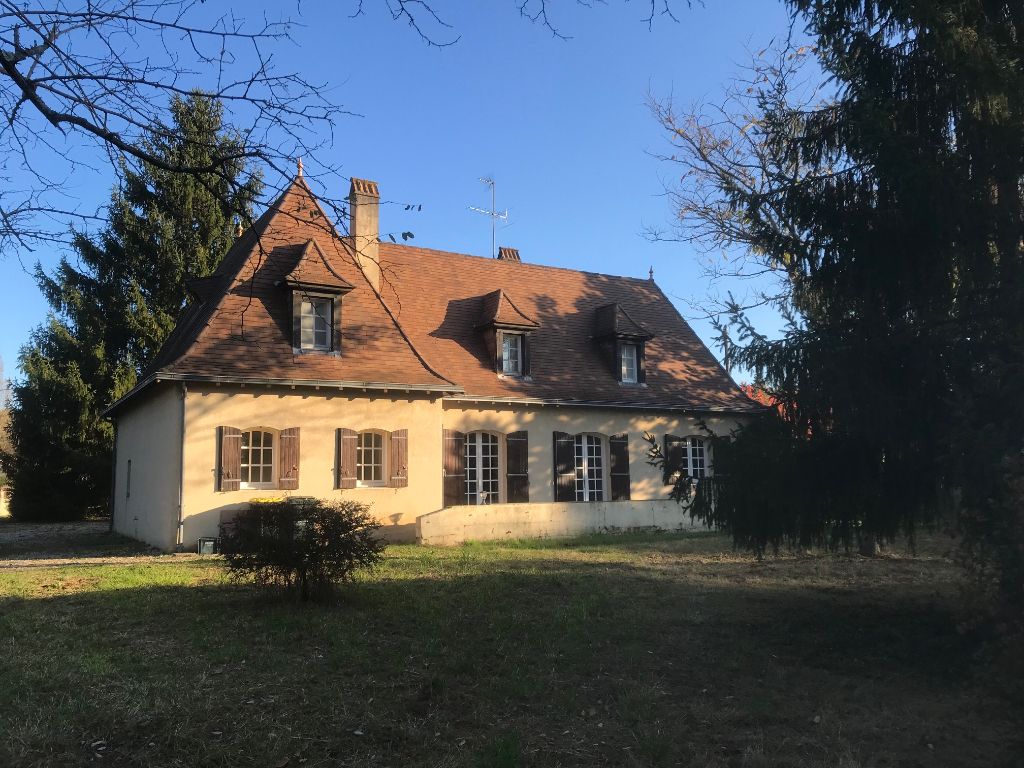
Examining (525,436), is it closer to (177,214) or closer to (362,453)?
(362,453)

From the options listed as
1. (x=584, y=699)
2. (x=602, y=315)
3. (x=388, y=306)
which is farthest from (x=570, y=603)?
(x=602, y=315)

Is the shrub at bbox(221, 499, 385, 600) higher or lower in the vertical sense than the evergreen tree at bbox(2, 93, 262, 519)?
lower

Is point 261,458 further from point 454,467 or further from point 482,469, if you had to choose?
point 482,469

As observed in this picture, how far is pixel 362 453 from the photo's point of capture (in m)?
15.7

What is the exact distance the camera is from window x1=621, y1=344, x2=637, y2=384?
66.7 ft

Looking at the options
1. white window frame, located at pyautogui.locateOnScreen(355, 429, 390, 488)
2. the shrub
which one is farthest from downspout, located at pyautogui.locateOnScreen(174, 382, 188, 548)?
the shrub

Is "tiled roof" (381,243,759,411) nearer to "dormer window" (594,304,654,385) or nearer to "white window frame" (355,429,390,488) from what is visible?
"dormer window" (594,304,654,385)

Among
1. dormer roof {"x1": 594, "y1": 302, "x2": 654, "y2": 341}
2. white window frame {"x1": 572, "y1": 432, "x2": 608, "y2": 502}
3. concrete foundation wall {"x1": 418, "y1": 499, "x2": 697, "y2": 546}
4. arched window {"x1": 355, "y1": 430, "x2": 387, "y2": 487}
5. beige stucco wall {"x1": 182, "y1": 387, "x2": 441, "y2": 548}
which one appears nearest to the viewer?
beige stucco wall {"x1": 182, "y1": 387, "x2": 441, "y2": 548}

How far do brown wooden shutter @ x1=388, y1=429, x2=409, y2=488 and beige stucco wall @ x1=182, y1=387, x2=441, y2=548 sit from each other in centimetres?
11

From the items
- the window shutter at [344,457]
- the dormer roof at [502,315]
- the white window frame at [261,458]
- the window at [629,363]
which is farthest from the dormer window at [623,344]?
the white window frame at [261,458]

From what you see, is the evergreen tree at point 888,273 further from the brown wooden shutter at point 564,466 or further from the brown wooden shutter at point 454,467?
the brown wooden shutter at point 564,466

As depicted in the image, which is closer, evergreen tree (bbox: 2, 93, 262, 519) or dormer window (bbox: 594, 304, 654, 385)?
dormer window (bbox: 594, 304, 654, 385)

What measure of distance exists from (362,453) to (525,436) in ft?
13.7

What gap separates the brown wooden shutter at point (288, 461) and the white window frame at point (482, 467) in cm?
429
